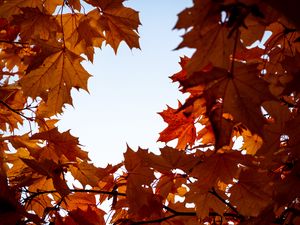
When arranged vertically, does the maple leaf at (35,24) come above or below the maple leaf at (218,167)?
above

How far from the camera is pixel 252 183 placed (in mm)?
1782

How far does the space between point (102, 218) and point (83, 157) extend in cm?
43

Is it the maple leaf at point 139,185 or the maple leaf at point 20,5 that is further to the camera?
the maple leaf at point 20,5

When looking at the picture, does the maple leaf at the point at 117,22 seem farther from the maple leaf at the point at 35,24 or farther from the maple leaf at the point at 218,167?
the maple leaf at the point at 218,167

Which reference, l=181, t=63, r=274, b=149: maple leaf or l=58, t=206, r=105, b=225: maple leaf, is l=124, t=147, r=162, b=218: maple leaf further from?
l=181, t=63, r=274, b=149: maple leaf

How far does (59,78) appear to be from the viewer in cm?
220

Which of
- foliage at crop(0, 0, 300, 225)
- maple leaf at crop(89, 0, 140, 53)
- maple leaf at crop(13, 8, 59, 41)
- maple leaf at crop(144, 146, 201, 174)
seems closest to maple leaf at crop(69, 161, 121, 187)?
foliage at crop(0, 0, 300, 225)

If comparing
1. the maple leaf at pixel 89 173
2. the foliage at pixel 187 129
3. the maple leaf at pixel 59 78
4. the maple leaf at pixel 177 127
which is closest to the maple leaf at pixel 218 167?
the foliage at pixel 187 129

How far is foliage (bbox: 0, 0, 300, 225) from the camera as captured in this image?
3.95ft

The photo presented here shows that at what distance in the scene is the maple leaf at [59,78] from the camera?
6.99ft

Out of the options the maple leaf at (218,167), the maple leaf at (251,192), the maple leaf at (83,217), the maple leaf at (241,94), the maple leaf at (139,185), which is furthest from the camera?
the maple leaf at (83,217)

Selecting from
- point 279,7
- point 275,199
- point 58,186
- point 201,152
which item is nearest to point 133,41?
point 201,152

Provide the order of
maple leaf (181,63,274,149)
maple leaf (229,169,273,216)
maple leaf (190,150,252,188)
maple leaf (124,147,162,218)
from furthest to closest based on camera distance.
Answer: maple leaf (124,147,162,218)
maple leaf (229,169,273,216)
maple leaf (190,150,252,188)
maple leaf (181,63,274,149)

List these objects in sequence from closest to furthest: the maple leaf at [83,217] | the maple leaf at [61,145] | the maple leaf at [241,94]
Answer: the maple leaf at [241,94]
the maple leaf at [83,217]
the maple leaf at [61,145]
